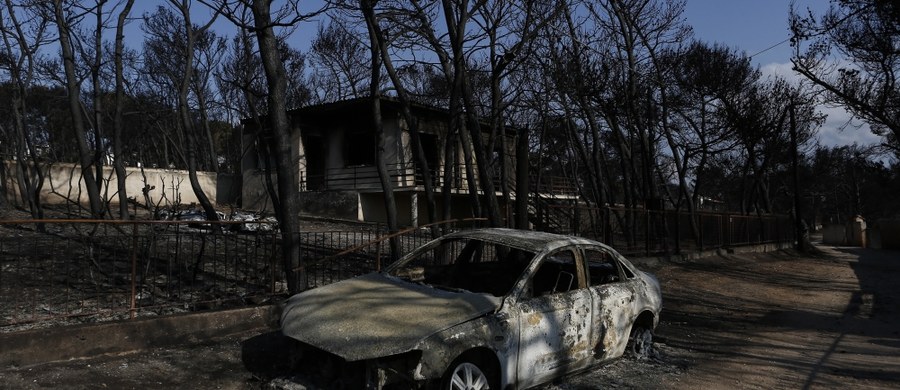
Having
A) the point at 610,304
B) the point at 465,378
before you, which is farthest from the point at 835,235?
the point at 465,378

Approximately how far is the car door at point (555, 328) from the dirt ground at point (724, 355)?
385 millimetres

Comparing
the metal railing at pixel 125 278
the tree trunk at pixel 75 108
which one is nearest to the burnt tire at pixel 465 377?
the metal railing at pixel 125 278

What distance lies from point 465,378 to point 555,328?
1.10m

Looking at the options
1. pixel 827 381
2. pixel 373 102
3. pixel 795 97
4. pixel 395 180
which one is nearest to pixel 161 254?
pixel 373 102

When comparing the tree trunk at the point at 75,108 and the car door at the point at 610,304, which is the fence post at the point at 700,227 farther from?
the tree trunk at the point at 75,108

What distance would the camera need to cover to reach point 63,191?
23.3 metres

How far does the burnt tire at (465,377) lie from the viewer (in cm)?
431

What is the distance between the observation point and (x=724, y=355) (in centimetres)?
700

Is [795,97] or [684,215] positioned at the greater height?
[795,97]

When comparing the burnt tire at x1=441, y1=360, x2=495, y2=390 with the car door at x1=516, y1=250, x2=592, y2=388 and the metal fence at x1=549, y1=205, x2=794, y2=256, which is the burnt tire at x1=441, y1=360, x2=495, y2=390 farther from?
the metal fence at x1=549, y1=205, x2=794, y2=256

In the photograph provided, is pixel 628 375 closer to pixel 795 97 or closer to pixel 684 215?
pixel 684 215

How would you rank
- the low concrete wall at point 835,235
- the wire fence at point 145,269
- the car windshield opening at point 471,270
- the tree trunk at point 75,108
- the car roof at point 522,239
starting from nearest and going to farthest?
the car roof at point 522,239
the car windshield opening at point 471,270
the wire fence at point 145,269
the tree trunk at point 75,108
the low concrete wall at point 835,235

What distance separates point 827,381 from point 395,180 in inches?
747

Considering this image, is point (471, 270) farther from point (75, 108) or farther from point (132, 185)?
point (132, 185)
